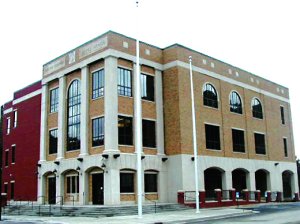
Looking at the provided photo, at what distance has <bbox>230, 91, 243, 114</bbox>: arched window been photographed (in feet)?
147

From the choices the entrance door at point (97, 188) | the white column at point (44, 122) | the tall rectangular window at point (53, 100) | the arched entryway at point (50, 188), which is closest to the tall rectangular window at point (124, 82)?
the entrance door at point (97, 188)

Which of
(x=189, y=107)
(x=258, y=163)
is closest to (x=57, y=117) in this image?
(x=189, y=107)

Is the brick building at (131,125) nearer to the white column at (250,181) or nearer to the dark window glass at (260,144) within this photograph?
the white column at (250,181)

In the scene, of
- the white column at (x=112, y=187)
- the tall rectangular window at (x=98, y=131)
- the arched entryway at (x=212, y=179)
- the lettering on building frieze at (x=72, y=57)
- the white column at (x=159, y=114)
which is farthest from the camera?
the arched entryway at (x=212, y=179)

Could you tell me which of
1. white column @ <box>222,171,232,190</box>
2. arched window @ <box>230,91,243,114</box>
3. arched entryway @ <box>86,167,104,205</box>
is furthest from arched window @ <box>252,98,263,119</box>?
arched entryway @ <box>86,167,104,205</box>

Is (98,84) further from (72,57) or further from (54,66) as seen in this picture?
(54,66)

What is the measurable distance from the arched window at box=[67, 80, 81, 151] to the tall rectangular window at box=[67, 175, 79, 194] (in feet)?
8.58

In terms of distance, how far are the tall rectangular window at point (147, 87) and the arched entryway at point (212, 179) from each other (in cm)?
937

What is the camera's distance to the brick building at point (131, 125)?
3422 cm

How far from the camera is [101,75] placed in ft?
117

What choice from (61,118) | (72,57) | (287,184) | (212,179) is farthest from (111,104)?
(287,184)

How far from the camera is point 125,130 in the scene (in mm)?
34719

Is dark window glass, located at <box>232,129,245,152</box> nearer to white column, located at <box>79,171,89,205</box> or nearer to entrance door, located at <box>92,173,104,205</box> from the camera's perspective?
entrance door, located at <box>92,173,104,205</box>

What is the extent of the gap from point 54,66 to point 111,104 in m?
10.6
